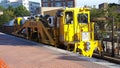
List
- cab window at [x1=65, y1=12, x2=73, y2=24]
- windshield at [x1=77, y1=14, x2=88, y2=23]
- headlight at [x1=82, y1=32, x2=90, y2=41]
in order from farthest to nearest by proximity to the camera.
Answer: windshield at [x1=77, y1=14, x2=88, y2=23] → headlight at [x1=82, y1=32, x2=90, y2=41] → cab window at [x1=65, y1=12, x2=73, y2=24]

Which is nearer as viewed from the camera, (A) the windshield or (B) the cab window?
(B) the cab window

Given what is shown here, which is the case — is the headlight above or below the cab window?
below

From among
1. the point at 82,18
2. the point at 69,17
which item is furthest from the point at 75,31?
the point at 82,18

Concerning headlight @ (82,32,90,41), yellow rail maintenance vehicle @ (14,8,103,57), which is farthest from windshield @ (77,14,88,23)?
headlight @ (82,32,90,41)

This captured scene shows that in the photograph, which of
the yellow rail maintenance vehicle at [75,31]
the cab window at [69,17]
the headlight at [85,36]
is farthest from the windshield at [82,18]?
the headlight at [85,36]

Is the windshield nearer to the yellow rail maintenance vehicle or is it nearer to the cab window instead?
the yellow rail maintenance vehicle

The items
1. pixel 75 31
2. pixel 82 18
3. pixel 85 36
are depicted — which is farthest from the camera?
pixel 82 18

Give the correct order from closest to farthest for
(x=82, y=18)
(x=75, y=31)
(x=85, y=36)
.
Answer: (x=75, y=31) < (x=85, y=36) < (x=82, y=18)

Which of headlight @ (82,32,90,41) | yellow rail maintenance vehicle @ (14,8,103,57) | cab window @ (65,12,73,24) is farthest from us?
headlight @ (82,32,90,41)

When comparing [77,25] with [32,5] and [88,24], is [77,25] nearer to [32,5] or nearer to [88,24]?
[88,24]

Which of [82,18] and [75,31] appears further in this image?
[82,18]

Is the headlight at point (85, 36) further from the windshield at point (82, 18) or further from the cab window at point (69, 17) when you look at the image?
the cab window at point (69, 17)

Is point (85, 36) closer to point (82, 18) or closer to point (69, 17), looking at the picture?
point (82, 18)

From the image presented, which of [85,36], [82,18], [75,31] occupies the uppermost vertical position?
[82,18]
